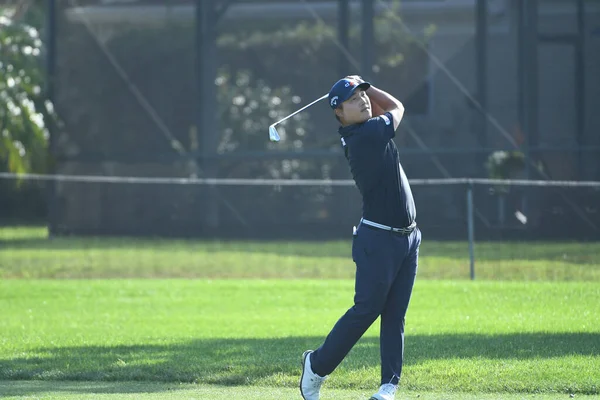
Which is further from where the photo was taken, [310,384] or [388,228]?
[310,384]

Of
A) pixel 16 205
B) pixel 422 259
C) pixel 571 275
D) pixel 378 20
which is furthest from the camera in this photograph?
pixel 378 20

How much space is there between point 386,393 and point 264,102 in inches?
718

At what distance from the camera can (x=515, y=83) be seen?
920 inches

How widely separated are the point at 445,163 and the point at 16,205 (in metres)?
9.02

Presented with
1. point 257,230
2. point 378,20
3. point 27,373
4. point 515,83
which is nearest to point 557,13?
point 515,83

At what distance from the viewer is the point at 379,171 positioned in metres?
6.63

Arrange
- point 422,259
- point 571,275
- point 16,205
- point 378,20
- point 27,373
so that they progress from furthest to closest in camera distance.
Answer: point 378,20 < point 16,205 < point 422,259 < point 571,275 < point 27,373

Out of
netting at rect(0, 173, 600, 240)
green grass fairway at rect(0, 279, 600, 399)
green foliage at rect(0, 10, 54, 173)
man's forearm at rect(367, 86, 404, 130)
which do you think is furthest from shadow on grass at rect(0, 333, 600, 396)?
green foliage at rect(0, 10, 54, 173)

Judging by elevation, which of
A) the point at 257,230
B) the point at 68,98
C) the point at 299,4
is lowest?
the point at 257,230

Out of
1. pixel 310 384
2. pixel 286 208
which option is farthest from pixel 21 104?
pixel 310 384

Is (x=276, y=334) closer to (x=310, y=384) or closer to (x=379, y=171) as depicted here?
(x=310, y=384)

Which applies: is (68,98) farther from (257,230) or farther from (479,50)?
(479,50)

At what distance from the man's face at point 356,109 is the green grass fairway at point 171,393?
1.93 meters

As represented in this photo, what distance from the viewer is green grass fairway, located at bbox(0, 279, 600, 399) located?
Answer: 802 cm
